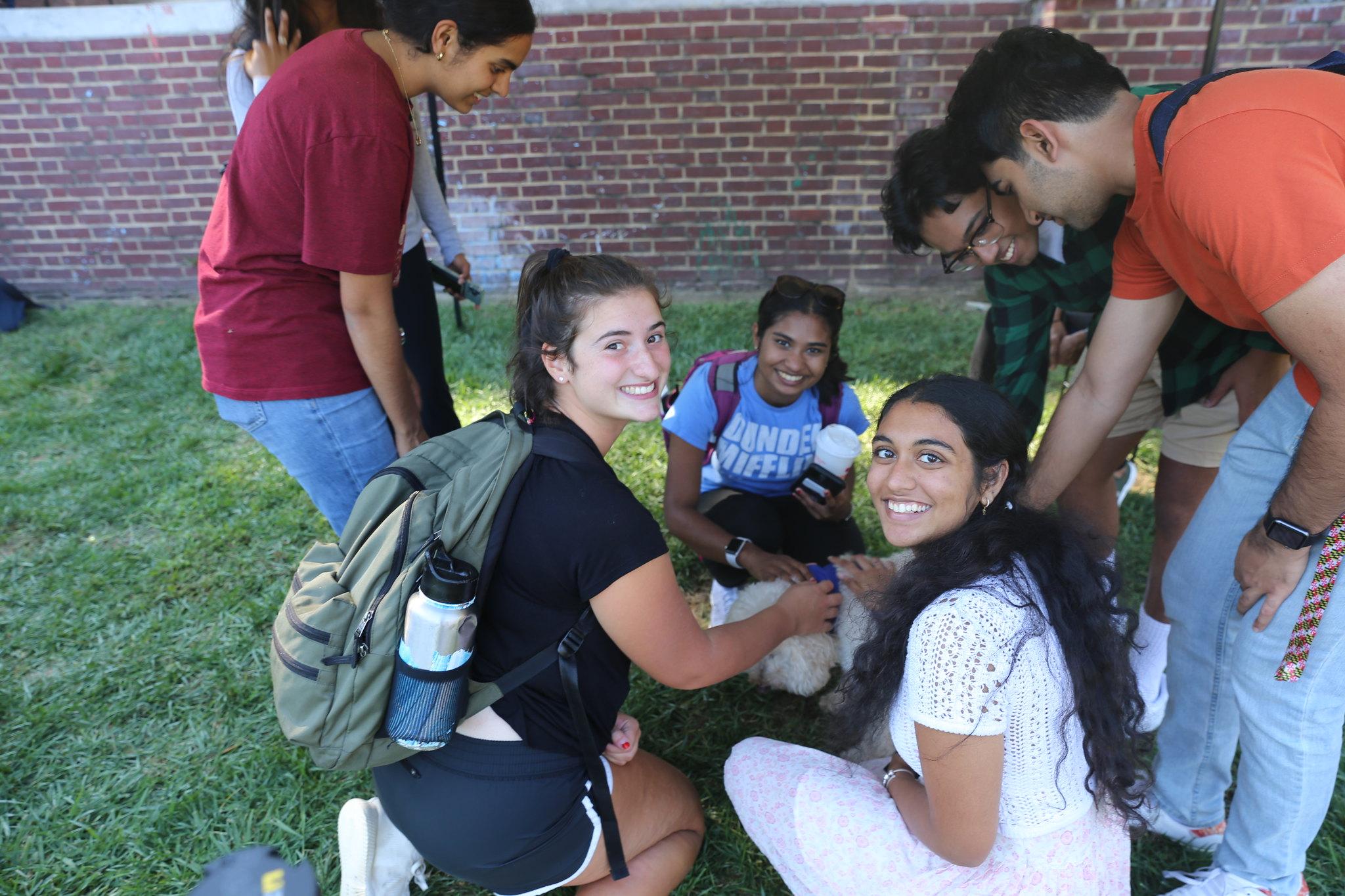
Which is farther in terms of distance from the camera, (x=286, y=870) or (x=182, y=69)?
(x=182, y=69)

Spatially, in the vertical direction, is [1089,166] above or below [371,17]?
below

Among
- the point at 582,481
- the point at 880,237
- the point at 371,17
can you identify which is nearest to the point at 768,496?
the point at 582,481

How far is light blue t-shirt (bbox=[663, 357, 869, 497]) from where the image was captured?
3008 mm

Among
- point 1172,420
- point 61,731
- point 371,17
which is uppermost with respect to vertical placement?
point 371,17

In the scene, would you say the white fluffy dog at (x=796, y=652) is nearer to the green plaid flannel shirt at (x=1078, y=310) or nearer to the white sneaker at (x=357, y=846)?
the green plaid flannel shirt at (x=1078, y=310)

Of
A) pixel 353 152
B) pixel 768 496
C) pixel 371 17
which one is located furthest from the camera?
pixel 768 496

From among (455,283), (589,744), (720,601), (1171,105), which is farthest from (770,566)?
(455,283)

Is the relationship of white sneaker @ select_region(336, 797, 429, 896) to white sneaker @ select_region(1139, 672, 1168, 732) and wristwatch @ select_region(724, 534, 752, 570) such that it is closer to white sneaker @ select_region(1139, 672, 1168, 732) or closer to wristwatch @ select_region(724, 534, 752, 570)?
wristwatch @ select_region(724, 534, 752, 570)

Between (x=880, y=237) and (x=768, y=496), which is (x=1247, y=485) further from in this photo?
(x=880, y=237)

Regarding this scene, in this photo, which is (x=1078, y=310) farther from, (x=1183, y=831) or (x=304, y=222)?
(x=304, y=222)

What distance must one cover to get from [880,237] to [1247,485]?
4.99 m

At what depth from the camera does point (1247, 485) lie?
1.94 meters

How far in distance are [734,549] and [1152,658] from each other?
1308mm

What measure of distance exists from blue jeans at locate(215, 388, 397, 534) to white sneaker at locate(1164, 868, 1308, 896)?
235 centimetres
